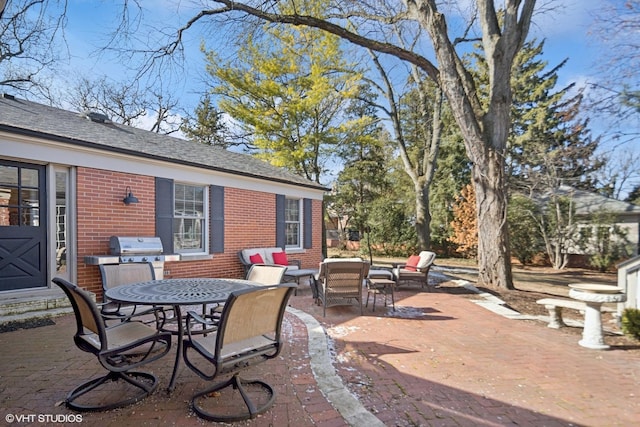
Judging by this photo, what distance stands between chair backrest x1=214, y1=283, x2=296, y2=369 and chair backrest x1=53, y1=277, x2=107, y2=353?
36.5 inches

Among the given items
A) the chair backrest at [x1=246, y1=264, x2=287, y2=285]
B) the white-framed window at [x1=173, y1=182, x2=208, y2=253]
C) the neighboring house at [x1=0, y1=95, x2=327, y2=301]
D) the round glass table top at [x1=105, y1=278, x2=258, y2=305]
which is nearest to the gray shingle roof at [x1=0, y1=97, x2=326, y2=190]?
the neighboring house at [x1=0, y1=95, x2=327, y2=301]

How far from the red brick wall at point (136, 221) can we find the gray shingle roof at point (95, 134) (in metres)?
0.56

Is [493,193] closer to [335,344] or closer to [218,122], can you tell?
[335,344]

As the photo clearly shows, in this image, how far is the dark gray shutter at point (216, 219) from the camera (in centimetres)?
857

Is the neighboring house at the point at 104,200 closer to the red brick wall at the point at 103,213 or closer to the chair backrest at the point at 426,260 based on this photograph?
the red brick wall at the point at 103,213

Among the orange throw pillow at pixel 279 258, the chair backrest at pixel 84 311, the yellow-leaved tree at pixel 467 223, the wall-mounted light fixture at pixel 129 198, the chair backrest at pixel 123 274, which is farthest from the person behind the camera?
the yellow-leaved tree at pixel 467 223

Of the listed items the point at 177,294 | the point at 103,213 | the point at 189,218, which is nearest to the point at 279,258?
the point at 189,218

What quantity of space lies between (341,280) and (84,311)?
389 centimetres

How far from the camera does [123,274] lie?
4.35 meters

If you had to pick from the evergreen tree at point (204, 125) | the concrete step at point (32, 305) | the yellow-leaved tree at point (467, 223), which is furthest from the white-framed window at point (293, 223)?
the evergreen tree at point (204, 125)

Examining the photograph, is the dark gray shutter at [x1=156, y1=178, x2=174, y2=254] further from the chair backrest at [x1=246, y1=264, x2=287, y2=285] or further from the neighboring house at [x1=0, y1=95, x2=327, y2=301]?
the chair backrest at [x1=246, y1=264, x2=287, y2=285]

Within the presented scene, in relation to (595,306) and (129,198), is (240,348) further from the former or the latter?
(129,198)

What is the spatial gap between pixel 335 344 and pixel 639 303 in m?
4.63

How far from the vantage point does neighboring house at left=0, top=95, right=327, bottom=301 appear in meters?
5.78
